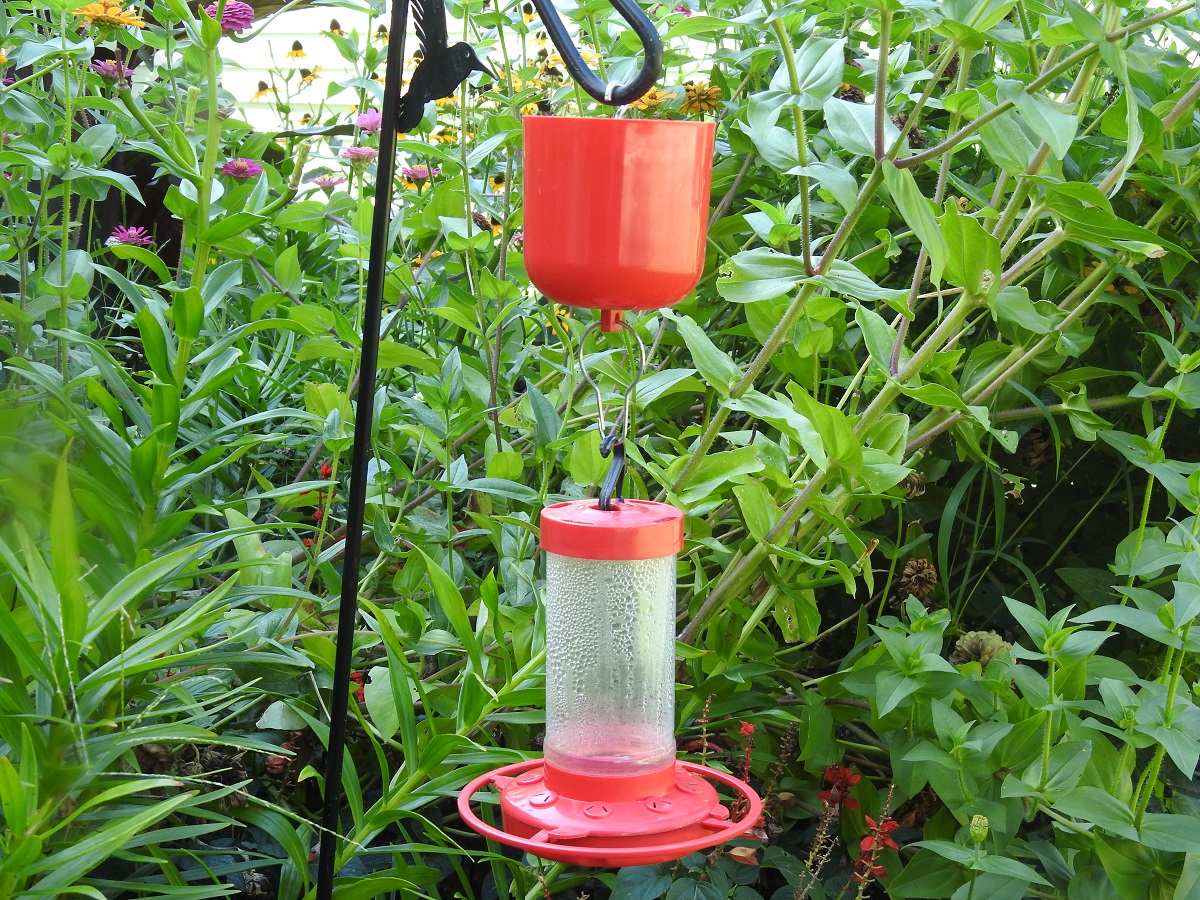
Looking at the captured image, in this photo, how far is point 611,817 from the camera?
706mm

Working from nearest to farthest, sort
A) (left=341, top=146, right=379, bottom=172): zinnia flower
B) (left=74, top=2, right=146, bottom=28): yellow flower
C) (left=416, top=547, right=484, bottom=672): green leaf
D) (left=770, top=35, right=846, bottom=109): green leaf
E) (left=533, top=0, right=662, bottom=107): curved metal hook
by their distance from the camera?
(left=533, top=0, right=662, bottom=107): curved metal hook, (left=770, top=35, right=846, bottom=109): green leaf, (left=416, top=547, right=484, bottom=672): green leaf, (left=74, top=2, right=146, bottom=28): yellow flower, (left=341, top=146, right=379, bottom=172): zinnia flower

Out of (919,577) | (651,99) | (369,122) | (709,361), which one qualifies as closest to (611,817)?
(709,361)

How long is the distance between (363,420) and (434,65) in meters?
0.25

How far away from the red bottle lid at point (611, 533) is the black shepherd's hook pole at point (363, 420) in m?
0.16

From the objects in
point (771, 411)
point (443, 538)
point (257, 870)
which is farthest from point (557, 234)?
point (257, 870)

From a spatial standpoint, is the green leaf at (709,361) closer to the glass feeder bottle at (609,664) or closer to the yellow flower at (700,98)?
the glass feeder bottle at (609,664)

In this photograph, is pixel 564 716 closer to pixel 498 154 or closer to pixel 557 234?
pixel 557 234

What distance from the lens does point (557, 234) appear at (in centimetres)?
68

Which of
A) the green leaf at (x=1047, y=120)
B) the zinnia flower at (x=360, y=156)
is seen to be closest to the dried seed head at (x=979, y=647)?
the green leaf at (x=1047, y=120)

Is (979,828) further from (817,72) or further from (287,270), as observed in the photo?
(287,270)

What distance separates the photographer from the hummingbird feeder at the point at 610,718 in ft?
2.21

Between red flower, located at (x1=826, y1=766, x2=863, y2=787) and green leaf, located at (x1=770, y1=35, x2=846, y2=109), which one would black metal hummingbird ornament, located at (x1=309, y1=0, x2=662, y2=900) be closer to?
green leaf, located at (x1=770, y1=35, x2=846, y2=109)

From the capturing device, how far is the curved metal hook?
2.04ft

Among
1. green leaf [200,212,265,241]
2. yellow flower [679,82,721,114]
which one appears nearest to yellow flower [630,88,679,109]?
yellow flower [679,82,721,114]
